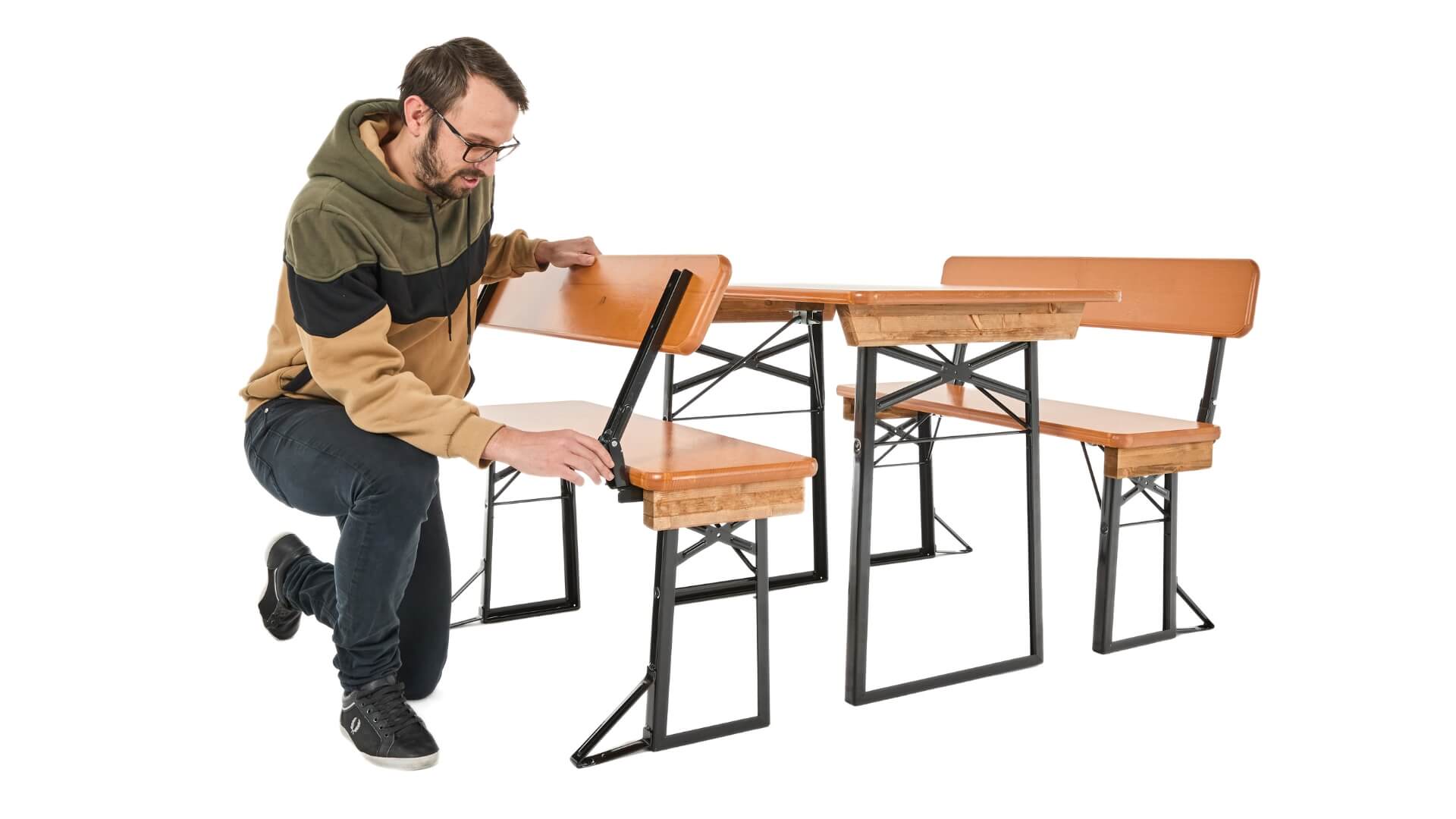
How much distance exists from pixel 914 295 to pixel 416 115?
51.0 inches

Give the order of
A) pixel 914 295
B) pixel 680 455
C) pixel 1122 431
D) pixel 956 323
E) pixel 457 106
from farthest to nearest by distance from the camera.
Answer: pixel 1122 431 → pixel 956 323 → pixel 914 295 → pixel 680 455 → pixel 457 106

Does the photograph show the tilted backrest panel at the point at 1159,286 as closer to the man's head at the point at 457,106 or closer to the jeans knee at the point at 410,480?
the man's head at the point at 457,106

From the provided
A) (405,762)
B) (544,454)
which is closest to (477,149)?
(544,454)

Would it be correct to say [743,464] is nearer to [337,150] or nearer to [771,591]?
[337,150]

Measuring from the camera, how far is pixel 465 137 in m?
2.78

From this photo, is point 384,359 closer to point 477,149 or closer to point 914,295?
point 477,149

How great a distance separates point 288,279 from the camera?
9.11 ft

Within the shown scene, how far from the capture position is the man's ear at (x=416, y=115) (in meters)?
2.78

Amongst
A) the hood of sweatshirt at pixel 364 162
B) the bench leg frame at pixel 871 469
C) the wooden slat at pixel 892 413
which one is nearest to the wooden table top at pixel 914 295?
the bench leg frame at pixel 871 469

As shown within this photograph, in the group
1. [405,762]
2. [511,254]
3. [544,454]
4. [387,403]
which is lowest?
[405,762]

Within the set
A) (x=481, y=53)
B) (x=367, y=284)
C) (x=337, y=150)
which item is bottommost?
(x=367, y=284)

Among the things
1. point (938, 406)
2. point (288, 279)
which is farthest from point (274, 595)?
point (938, 406)

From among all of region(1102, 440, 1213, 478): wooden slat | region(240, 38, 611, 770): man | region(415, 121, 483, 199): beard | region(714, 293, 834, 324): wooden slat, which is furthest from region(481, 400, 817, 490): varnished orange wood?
region(1102, 440, 1213, 478): wooden slat

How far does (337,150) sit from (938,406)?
88.6 inches
